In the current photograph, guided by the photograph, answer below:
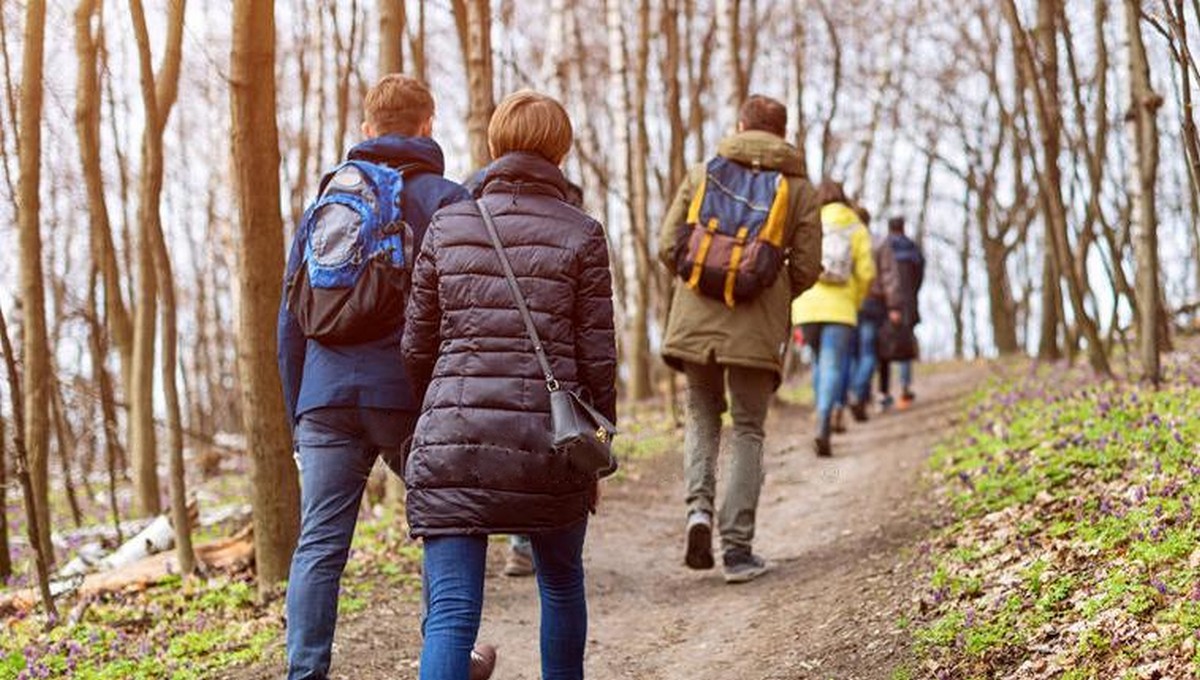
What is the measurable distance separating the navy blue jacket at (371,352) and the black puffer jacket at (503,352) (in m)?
0.32

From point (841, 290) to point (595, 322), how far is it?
7.05 m

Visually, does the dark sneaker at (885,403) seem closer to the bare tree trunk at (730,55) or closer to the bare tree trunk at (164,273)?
the bare tree trunk at (730,55)

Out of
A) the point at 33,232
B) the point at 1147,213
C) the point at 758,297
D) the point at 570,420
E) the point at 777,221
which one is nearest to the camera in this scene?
the point at 570,420

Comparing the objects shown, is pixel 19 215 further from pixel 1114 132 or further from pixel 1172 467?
pixel 1114 132

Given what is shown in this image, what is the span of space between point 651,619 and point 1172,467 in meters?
2.53

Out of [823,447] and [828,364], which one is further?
[823,447]

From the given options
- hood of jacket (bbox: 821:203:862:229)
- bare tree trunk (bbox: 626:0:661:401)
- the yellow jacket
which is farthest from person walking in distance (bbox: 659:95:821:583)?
bare tree trunk (bbox: 626:0:661:401)

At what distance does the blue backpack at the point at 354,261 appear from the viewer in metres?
4.31

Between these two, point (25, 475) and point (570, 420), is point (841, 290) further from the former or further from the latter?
point (570, 420)

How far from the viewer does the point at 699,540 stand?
6758 mm

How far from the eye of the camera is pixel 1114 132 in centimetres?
2778

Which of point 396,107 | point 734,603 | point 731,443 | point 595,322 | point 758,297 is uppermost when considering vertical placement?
point 396,107

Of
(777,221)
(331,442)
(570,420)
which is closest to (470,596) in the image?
(570,420)

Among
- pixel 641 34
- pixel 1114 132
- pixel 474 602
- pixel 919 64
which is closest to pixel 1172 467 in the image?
pixel 474 602
